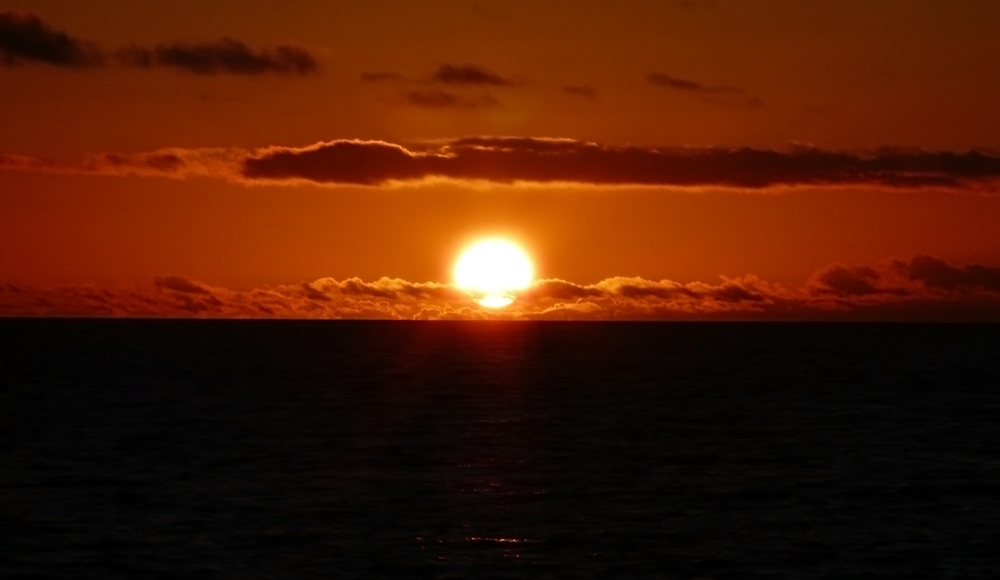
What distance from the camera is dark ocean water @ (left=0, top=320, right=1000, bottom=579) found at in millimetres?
43188

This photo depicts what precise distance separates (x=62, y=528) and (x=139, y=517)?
3014 millimetres

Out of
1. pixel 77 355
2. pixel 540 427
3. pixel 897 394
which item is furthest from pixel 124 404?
pixel 77 355

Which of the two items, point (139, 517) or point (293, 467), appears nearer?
point (139, 517)

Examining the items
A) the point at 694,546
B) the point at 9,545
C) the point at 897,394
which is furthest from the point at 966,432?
the point at 9,545

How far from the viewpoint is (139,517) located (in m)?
49.5

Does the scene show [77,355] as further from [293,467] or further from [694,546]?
[694,546]

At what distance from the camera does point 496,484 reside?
57.9m

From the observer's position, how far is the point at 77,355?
190125 mm

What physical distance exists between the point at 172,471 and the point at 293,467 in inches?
205

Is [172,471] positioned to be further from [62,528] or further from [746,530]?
[746,530]

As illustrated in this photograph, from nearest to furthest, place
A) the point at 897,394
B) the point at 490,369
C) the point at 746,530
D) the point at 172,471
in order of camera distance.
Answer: the point at 746,530
the point at 172,471
the point at 897,394
the point at 490,369

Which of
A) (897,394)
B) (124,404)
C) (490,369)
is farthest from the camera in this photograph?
(490,369)

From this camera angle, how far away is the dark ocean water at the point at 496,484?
43188mm

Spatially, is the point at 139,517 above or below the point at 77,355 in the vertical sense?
below
